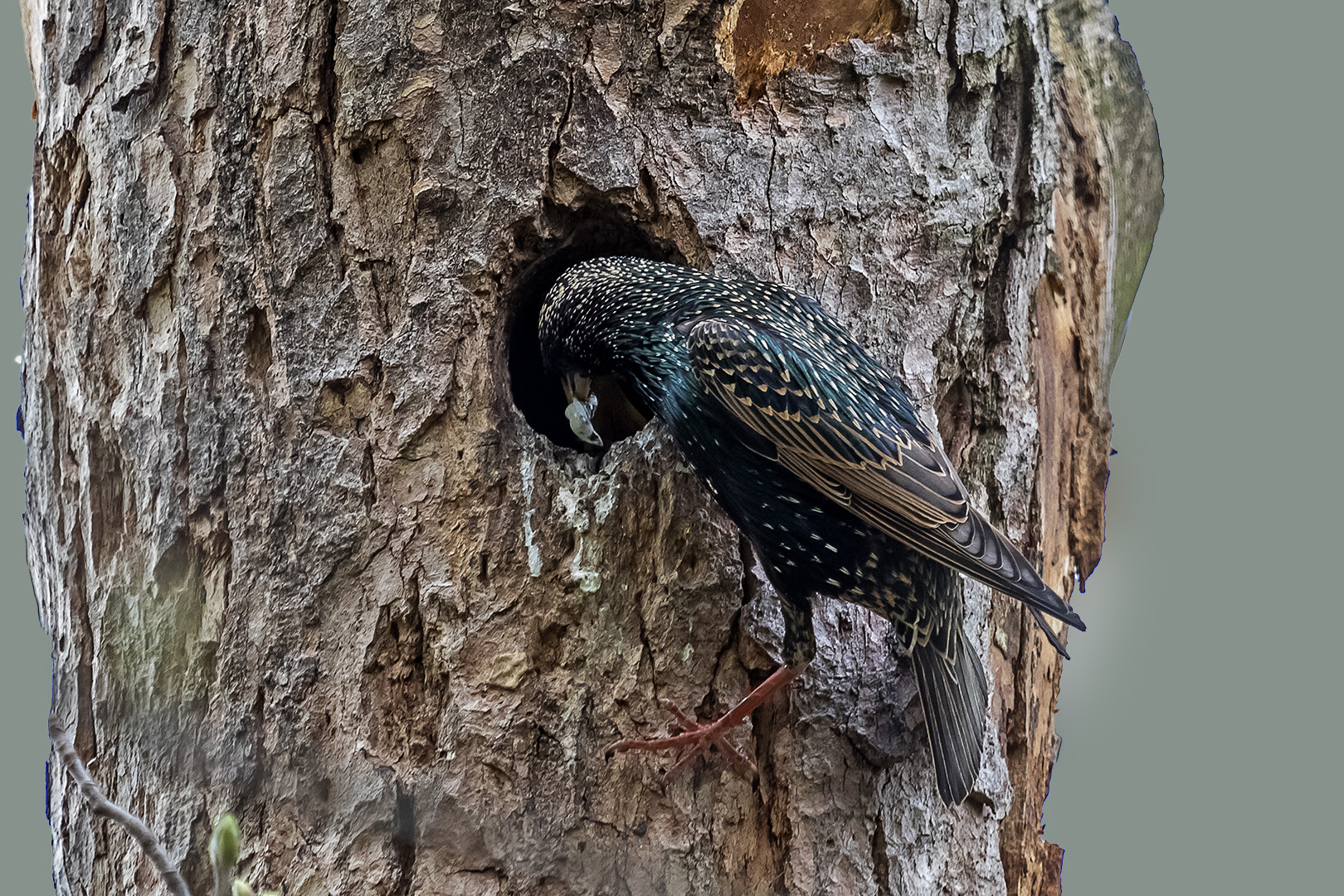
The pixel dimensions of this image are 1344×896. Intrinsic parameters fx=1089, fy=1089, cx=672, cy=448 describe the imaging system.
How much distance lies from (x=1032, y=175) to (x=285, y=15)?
1732 millimetres

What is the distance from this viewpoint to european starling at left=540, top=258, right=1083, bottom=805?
6.92ft

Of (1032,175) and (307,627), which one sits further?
(1032,175)

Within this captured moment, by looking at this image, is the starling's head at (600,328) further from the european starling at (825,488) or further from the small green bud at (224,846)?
the small green bud at (224,846)

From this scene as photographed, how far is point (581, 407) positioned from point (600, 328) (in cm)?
25

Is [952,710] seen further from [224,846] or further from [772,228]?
[224,846]

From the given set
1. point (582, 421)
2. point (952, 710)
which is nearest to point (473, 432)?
point (582, 421)

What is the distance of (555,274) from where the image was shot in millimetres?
2781

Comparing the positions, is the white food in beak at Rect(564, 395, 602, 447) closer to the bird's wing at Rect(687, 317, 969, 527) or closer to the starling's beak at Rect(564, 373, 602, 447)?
the starling's beak at Rect(564, 373, 602, 447)

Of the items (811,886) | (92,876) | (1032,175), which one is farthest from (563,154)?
(92,876)

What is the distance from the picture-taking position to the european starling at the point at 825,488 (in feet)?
6.92

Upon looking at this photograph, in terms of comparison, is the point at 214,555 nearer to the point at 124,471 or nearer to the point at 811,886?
the point at 124,471

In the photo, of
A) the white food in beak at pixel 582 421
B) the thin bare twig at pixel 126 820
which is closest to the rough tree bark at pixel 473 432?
the white food in beak at pixel 582 421

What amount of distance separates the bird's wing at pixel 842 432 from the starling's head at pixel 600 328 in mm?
207

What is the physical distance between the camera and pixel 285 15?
2387mm
